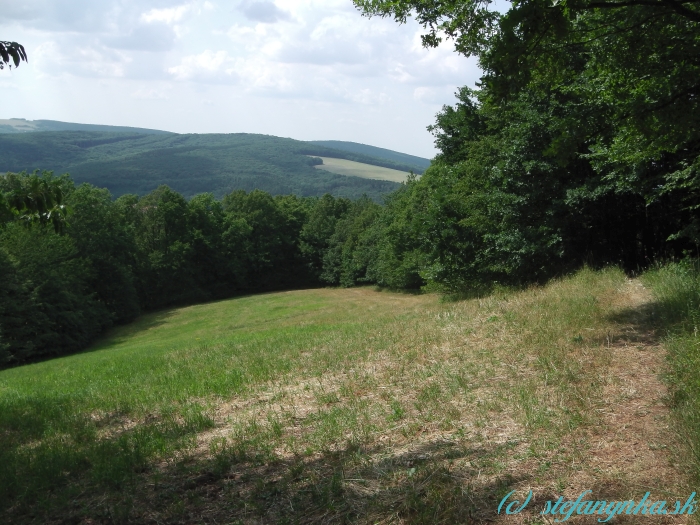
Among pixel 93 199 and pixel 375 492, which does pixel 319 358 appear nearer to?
pixel 375 492

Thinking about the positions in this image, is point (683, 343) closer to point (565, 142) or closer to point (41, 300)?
point (565, 142)

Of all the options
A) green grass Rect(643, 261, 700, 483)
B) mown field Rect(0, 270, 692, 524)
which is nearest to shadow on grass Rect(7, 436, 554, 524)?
mown field Rect(0, 270, 692, 524)

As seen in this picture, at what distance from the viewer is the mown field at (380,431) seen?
461 centimetres

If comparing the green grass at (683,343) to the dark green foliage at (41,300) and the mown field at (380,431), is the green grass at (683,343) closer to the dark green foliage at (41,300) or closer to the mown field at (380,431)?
the mown field at (380,431)

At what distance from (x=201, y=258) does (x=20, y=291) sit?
2911 cm

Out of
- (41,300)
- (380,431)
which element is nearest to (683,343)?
(380,431)

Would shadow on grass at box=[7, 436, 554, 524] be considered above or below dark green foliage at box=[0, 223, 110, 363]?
above

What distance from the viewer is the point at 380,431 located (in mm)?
6277

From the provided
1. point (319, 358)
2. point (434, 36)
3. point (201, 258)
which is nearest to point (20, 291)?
point (201, 258)

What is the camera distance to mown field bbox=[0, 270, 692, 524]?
15.1 feet

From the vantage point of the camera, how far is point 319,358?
11094 millimetres

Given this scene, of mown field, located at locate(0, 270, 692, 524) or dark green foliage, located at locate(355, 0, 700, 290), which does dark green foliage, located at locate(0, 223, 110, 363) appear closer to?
dark green foliage, located at locate(355, 0, 700, 290)

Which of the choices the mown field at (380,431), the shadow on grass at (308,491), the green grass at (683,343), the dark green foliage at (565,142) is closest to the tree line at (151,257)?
the dark green foliage at (565,142)

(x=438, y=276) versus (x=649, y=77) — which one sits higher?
(x=649, y=77)
